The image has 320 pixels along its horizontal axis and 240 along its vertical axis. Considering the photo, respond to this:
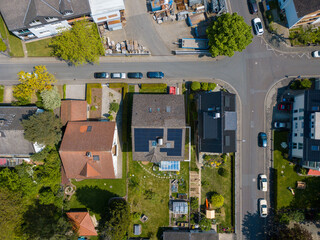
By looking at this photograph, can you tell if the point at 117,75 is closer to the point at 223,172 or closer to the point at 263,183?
the point at 223,172

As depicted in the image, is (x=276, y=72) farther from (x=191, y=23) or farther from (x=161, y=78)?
(x=161, y=78)

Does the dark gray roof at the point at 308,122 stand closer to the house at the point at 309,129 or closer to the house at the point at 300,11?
the house at the point at 309,129

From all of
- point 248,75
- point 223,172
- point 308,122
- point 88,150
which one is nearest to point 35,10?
point 88,150

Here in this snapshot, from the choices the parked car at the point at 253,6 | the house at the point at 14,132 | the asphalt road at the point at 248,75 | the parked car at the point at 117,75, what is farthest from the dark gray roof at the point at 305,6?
the house at the point at 14,132

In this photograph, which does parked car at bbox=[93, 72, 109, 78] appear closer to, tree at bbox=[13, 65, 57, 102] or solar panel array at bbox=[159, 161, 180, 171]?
tree at bbox=[13, 65, 57, 102]

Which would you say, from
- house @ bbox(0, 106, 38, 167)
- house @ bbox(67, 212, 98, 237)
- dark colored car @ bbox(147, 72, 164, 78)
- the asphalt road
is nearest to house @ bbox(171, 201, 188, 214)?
Answer: the asphalt road

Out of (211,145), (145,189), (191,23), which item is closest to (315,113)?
(211,145)

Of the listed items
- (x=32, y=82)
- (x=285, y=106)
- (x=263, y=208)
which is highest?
(x=32, y=82)

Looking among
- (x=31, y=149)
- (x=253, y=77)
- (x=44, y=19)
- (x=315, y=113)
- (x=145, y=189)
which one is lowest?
(x=145, y=189)
